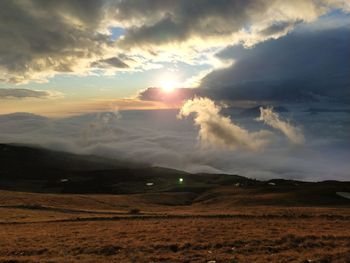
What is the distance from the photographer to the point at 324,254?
Answer: 2416 cm

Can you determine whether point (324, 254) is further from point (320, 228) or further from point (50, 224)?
point (50, 224)

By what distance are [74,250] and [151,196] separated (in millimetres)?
79599

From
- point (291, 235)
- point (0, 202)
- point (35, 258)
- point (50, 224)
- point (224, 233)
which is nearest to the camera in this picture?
point (35, 258)

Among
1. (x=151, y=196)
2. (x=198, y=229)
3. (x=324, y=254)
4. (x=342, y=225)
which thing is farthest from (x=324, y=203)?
(x=324, y=254)

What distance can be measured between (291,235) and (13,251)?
19319 millimetres

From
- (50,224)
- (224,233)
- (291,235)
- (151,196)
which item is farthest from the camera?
(151,196)

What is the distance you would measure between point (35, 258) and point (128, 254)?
5641 mm

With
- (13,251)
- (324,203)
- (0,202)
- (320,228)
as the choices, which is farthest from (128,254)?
(324,203)

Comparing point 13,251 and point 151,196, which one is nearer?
point 13,251

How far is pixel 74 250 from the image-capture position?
28.4 meters

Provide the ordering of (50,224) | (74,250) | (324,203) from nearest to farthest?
1. (74,250)
2. (50,224)
3. (324,203)

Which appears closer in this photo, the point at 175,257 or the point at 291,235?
the point at 175,257

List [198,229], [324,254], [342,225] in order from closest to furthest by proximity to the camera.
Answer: [324,254] < [198,229] < [342,225]

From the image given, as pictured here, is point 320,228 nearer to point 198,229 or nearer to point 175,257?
point 198,229
